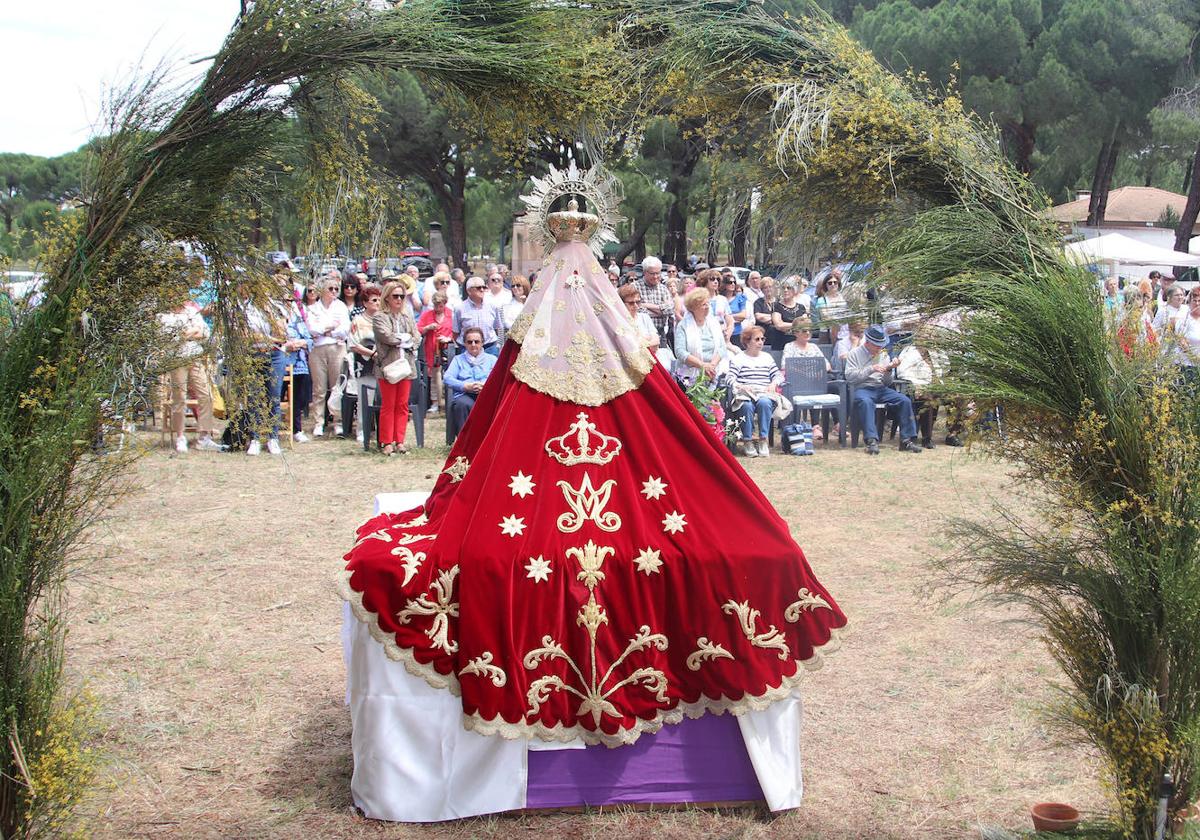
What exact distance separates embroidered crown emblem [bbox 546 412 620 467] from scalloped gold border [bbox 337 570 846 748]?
0.84 m

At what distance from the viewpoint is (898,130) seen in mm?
3967

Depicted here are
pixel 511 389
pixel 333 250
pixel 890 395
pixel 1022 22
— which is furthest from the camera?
pixel 1022 22

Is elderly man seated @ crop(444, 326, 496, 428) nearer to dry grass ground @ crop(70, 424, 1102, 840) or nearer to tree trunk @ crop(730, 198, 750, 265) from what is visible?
dry grass ground @ crop(70, 424, 1102, 840)

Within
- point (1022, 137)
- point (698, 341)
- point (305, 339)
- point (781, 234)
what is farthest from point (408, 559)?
point (1022, 137)

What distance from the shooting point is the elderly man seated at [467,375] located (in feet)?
33.3

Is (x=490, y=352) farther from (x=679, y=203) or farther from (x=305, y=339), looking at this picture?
(x=679, y=203)

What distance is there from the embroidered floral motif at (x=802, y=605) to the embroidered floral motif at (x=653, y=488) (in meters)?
0.60

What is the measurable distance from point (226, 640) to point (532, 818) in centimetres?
251

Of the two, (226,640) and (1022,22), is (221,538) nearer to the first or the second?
(226,640)

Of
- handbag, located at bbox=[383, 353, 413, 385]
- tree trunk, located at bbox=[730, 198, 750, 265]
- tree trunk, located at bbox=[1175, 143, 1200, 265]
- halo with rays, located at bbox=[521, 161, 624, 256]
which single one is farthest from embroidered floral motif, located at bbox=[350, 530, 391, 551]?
tree trunk, located at bbox=[1175, 143, 1200, 265]

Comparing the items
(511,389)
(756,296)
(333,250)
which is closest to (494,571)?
(511,389)

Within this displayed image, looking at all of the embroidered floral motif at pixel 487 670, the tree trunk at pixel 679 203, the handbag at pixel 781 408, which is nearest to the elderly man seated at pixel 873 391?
the handbag at pixel 781 408

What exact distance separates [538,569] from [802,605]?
948 millimetres

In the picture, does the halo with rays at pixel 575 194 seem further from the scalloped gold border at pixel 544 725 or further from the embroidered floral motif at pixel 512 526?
the scalloped gold border at pixel 544 725
